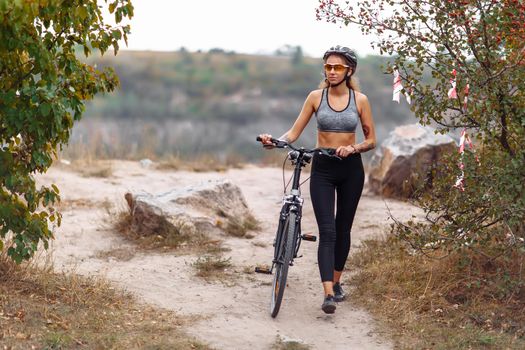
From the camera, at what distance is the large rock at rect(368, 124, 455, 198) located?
1202 cm

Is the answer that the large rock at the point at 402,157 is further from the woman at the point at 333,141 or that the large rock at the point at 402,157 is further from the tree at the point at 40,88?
the tree at the point at 40,88

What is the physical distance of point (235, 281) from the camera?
7.51 metres

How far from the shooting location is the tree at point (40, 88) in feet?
17.8

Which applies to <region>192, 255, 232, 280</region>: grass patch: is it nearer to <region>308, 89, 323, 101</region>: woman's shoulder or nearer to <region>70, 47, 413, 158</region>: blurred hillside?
<region>308, 89, 323, 101</region>: woman's shoulder

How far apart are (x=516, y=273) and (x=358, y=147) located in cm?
172

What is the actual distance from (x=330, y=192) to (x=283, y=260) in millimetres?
642

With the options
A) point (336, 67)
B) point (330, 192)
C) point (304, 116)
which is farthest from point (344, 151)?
point (336, 67)

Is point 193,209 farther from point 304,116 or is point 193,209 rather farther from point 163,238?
point 304,116

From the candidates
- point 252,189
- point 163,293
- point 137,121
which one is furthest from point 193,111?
point 163,293

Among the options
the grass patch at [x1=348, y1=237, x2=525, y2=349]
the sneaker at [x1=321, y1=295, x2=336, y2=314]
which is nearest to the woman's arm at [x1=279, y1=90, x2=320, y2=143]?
the sneaker at [x1=321, y1=295, x2=336, y2=314]

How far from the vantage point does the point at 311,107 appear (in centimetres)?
650

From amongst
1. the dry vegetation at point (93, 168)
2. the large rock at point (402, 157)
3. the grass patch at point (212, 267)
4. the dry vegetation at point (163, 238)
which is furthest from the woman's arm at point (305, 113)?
the dry vegetation at point (93, 168)

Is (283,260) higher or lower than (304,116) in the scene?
lower

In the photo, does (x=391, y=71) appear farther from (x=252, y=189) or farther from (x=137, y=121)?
(x=137, y=121)
